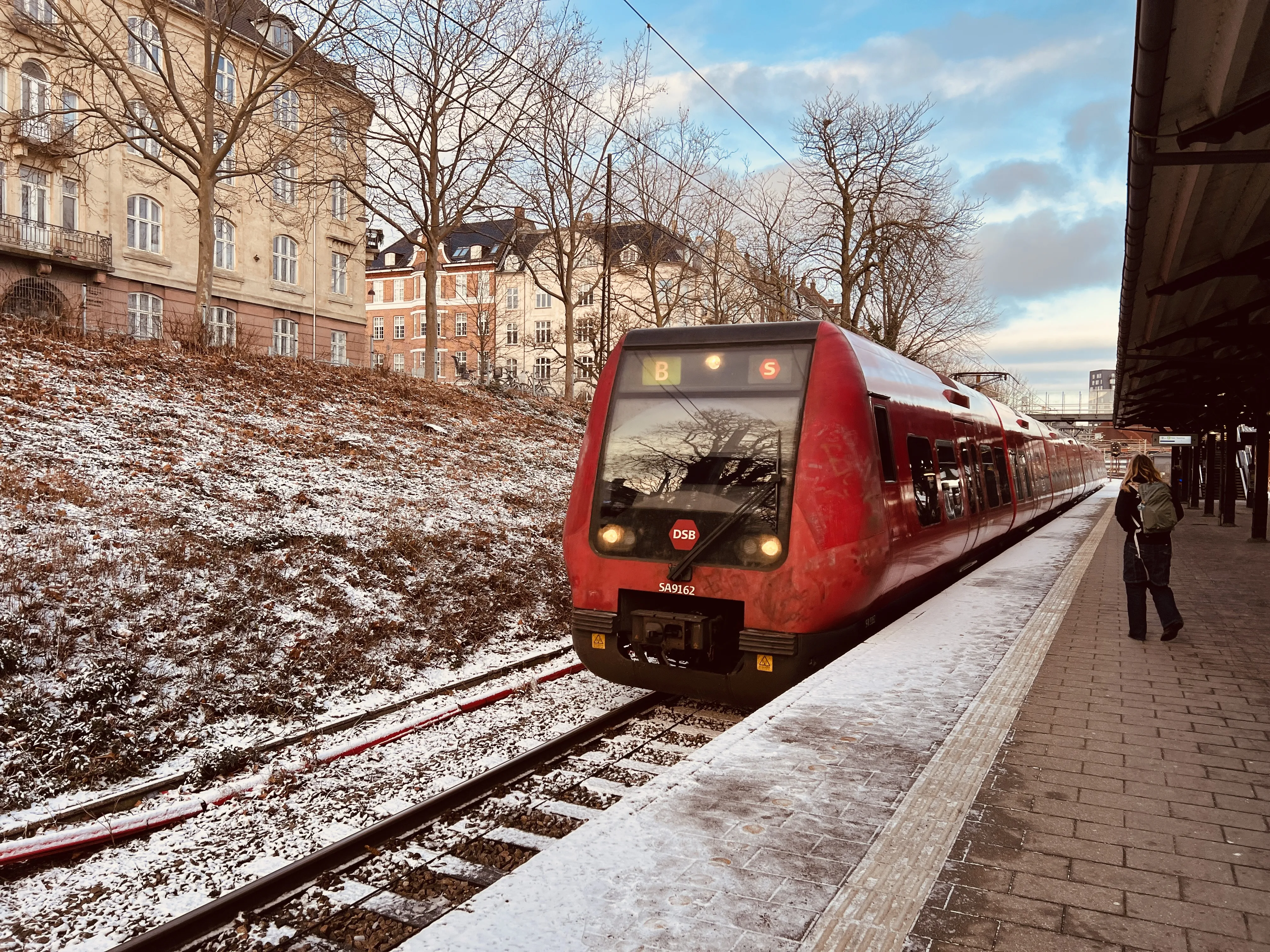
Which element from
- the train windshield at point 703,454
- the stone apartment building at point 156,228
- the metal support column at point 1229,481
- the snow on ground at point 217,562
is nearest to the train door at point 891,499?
the train windshield at point 703,454

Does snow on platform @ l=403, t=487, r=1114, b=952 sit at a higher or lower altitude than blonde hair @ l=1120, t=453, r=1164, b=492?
lower

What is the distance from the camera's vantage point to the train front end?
668 centimetres

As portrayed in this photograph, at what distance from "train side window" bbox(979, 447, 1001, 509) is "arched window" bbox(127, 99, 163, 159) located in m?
16.5

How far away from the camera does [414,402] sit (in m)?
20.9

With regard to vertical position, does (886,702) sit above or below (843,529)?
below

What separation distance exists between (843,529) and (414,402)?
15663 millimetres

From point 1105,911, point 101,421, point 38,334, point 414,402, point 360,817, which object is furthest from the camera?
point 414,402

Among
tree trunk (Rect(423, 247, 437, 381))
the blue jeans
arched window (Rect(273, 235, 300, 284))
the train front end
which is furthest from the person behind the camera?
arched window (Rect(273, 235, 300, 284))

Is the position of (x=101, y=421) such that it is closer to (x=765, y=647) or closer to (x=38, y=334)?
(x=38, y=334)

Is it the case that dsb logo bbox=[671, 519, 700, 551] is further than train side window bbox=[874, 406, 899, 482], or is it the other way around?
train side window bbox=[874, 406, 899, 482]

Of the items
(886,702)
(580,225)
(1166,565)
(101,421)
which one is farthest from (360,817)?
(580,225)

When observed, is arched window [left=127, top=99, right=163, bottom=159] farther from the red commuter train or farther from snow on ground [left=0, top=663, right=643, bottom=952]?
snow on ground [left=0, top=663, right=643, bottom=952]

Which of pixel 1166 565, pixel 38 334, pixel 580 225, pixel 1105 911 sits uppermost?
pixel 580 225

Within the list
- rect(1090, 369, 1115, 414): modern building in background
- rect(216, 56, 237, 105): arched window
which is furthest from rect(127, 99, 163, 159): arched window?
rect(1090, 369, 1115, 414): modern building in background
